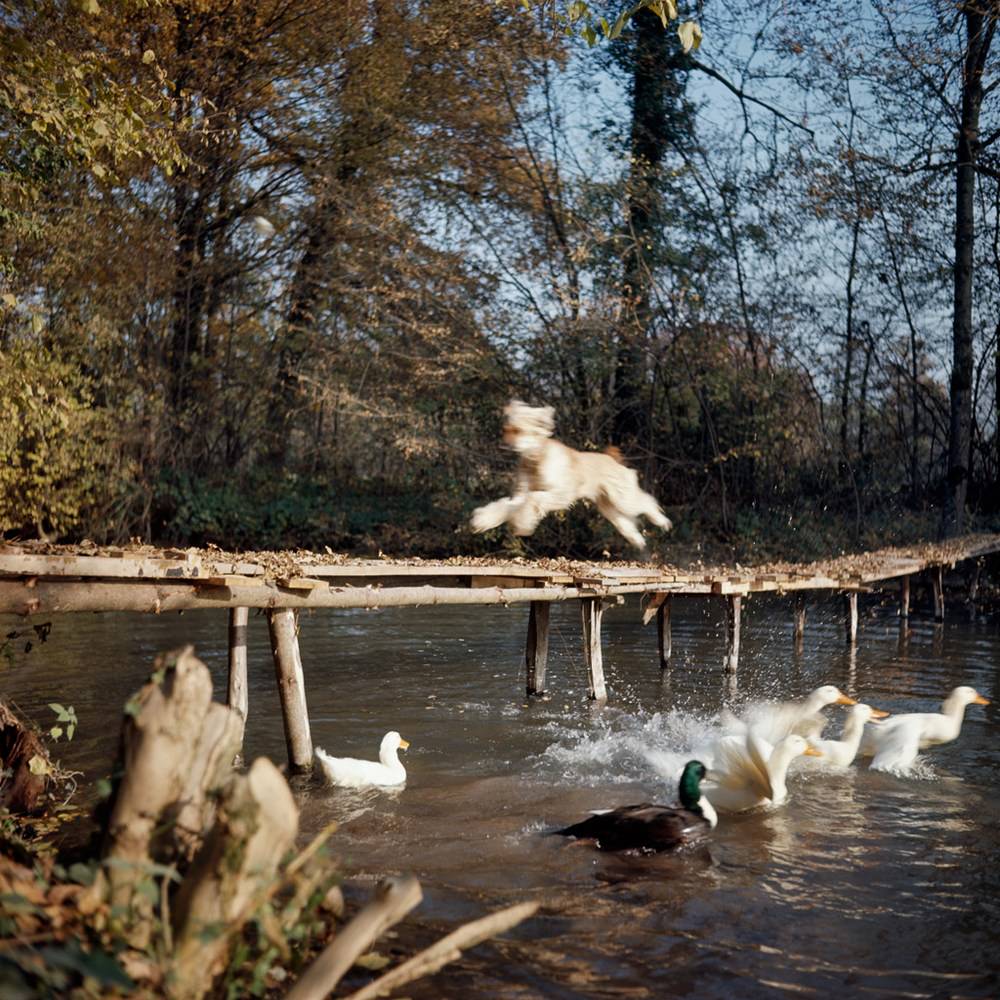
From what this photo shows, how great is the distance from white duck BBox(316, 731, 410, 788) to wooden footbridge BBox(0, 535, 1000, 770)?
24.7 inches

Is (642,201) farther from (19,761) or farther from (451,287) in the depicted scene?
(19,761)

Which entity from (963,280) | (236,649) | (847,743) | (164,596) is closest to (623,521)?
(847,743)

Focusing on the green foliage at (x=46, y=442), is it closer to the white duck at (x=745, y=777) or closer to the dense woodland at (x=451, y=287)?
the dense woodland at (x=451, y=287)

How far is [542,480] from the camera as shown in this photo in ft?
27.8

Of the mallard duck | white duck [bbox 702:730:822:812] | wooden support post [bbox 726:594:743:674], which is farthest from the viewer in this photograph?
wooden support post [bbox 726:594:743:674]

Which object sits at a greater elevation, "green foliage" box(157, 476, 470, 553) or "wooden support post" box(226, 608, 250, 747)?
"green foliage" box(157, 476, 470, 553)

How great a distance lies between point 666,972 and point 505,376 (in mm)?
15603

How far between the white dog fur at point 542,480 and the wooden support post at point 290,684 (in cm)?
149

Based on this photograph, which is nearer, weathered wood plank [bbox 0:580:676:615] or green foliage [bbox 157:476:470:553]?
weathered wood plank [bbox 0:580:676:615]

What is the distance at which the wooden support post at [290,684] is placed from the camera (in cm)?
805

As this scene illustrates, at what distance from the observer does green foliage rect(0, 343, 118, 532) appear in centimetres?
1346

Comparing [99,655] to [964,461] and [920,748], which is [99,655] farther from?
[964,461]

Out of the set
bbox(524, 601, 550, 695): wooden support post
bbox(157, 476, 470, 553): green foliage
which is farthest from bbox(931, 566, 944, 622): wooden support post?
bbox(524, 601, 550, 695): wooden support post

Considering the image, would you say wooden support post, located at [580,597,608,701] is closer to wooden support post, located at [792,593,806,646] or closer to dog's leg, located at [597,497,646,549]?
dog's leg, located at [597,497,646,549]
